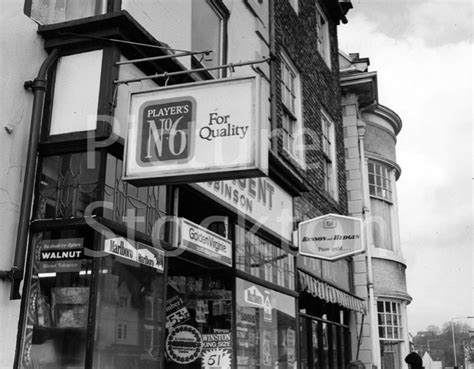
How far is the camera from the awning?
1102cm

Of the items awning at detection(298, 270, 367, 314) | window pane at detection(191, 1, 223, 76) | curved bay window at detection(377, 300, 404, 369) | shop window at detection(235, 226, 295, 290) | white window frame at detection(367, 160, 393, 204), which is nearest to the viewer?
window pane at detection(191, 1, 223, 76)

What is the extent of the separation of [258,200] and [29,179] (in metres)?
4.51

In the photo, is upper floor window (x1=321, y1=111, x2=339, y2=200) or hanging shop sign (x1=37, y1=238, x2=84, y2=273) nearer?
hanging shop sign (x1=37, y1=238, x2=84, y2=273)

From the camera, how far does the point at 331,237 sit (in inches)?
425

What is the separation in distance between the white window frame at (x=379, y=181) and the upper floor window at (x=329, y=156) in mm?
2531

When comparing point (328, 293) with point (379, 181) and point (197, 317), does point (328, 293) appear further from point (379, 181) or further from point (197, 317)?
point (379, 181)

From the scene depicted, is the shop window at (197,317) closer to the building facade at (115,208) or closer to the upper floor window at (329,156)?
the building facade at (115,208)

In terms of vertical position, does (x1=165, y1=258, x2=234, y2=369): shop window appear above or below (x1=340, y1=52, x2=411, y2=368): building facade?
below

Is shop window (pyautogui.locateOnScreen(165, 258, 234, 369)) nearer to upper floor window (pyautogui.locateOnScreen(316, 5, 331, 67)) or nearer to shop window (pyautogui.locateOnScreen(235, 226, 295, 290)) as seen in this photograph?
shop window (pyautogui.locateOnScreen(235, 226, 295, 290))

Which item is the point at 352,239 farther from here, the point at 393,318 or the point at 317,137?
the point at 393,318

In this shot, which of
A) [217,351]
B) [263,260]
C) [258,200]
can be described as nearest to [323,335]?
[263,260]

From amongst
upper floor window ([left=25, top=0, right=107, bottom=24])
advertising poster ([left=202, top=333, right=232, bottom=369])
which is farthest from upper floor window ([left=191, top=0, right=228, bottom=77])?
advertising poster ([left=202, top=333, right=232, bottom=369])

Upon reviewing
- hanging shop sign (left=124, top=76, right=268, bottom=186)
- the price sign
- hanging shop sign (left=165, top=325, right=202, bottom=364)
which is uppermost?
hanging shop sign (left=124, top=76, right=268, bottom=186)

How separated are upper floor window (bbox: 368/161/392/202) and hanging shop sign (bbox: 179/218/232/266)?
32.8ft
